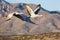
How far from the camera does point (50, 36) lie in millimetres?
23516

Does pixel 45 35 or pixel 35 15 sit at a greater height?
pixel 35 15

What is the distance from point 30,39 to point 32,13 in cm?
271

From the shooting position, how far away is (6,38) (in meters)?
26.0

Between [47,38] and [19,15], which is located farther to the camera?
[47,38]

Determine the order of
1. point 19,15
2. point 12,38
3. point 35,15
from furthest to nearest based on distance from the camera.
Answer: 1. point 12,38
2. point 35,15
3. point 19,15

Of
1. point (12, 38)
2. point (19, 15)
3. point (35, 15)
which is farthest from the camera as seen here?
point (12, 38)

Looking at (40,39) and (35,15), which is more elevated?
(35,15)

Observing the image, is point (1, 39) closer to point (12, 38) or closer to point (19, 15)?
point (12, 38)

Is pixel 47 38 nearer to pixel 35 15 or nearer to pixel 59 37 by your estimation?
pixel 59 37

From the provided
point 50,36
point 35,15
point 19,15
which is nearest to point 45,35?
point 50,36

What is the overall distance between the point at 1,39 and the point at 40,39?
4657 mm

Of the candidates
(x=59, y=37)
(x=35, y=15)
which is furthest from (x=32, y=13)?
(x=59, y=37)

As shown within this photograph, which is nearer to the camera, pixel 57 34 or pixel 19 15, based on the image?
pixel 19 15

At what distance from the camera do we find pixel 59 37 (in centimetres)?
2311
